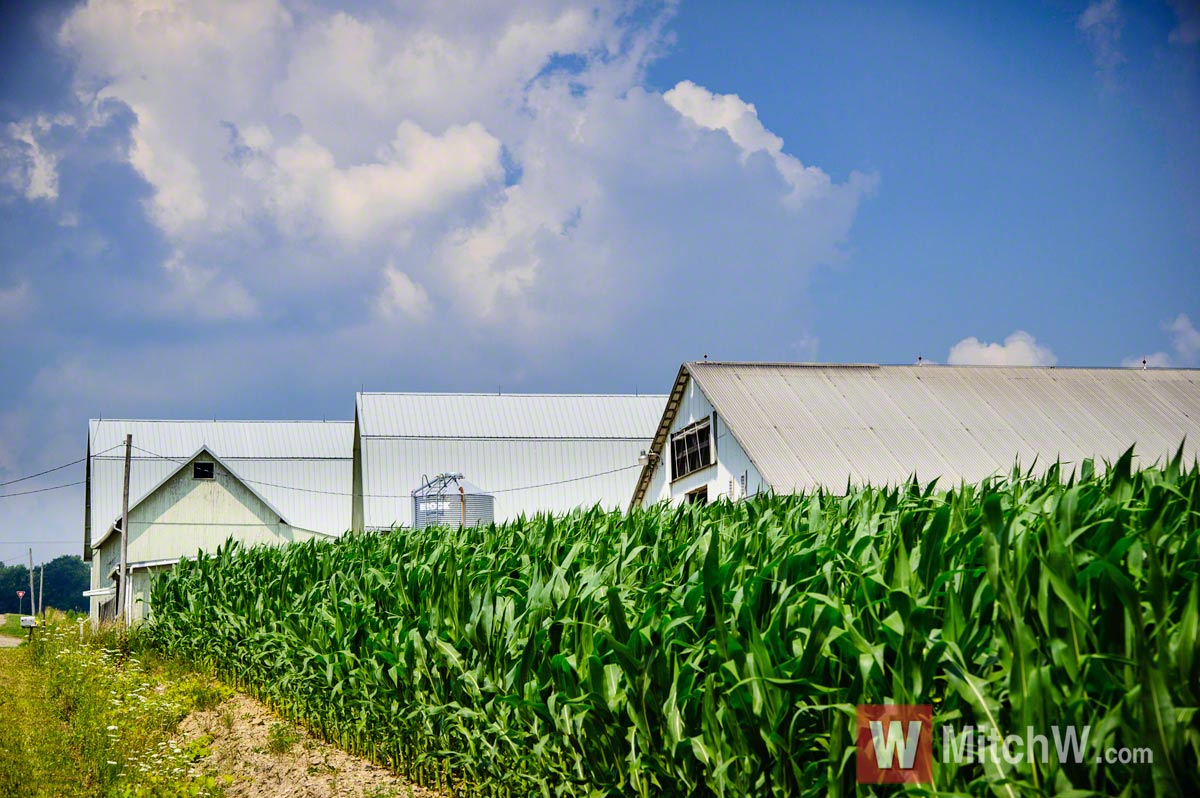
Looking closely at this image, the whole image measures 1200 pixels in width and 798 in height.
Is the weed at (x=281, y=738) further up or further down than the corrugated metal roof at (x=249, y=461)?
further down

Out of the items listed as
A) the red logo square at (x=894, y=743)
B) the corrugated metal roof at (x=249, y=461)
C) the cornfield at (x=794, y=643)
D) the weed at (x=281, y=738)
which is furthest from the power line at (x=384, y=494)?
the red logo square at (x=894, y=743)

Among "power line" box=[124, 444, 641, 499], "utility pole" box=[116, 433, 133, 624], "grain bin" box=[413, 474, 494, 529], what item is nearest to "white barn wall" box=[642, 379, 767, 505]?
"grain bin" box=[413, 474, 494, 529]

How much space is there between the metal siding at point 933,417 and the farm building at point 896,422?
0.04 metres

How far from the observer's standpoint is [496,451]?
147 feet

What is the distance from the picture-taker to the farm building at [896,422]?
87.6 ft

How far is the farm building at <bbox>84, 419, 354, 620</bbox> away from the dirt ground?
28331 millimetres

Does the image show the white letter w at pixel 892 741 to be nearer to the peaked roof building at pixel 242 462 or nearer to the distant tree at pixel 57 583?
the peaked roof building at pixel 242 462

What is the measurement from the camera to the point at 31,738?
9.97m

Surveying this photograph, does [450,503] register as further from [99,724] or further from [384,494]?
[99,724]

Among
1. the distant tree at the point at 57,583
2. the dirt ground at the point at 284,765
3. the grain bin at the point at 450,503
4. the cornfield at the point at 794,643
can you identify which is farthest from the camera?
the distant tree at the point at 57,583

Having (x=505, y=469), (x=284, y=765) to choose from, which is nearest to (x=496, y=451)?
(x=505, y=469)

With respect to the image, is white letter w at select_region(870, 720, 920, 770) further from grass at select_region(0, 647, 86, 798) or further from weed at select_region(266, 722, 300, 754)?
weed at select_region(266, 722, 300, 754)

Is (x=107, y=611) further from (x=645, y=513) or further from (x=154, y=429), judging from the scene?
(x=645, y=513)

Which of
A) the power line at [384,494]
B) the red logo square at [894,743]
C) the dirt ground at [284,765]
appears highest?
the power line at [384,494]
